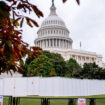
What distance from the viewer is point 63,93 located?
28.5 meters

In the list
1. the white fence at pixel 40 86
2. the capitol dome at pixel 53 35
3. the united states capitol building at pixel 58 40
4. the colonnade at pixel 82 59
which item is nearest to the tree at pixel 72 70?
the white fence at pixel 40 86

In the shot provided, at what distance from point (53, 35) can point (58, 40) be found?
161 inches

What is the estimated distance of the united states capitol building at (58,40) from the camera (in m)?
106

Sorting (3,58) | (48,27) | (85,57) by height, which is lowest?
(3,58)

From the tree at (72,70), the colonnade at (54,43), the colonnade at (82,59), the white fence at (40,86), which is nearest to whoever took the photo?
the white fence at (40,86)

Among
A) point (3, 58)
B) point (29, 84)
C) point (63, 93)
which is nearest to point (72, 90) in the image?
point (63, 93)

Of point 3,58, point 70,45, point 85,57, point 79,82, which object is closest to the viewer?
point 3,58

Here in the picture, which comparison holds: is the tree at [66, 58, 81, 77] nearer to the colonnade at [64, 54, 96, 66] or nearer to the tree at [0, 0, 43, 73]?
the colonnade at [64, 54, 96, 66]

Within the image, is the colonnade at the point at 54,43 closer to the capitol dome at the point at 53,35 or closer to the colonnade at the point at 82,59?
the capitol dome at the point at 53,35

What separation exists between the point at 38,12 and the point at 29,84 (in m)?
26.7

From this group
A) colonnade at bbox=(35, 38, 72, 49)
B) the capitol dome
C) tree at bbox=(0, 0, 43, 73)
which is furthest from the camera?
the capitol dome

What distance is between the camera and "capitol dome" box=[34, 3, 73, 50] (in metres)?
110

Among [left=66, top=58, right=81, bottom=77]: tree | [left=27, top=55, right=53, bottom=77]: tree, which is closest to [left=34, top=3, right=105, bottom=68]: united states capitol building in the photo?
[left=66, top=58, right=81, bottom=77]: tree

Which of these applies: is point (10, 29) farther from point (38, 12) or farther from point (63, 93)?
point (63, 93)
